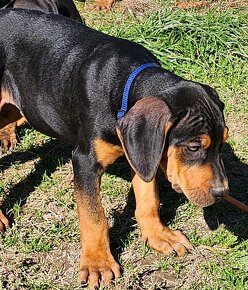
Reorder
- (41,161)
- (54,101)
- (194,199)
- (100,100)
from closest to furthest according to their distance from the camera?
(194,199) → (100,100) → (54,101) → (41,161)

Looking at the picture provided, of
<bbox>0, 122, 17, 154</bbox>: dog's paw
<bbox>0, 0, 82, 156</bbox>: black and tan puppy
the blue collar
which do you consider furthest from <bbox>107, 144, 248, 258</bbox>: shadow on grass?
<bbox>0, 0, 82, 156</bbox>: black and tan puppy

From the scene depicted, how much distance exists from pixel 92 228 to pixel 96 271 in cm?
31

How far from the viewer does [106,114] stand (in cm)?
474

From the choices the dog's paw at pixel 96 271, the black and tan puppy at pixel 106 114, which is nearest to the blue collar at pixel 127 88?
the black and tan puppy at pixel 106 114

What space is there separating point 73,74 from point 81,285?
154 cm

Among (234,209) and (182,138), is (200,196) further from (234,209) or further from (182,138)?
(234,209)

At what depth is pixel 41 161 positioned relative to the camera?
6363 mm

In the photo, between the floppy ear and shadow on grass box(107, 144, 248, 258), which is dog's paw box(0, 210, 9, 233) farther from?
the floppy ear

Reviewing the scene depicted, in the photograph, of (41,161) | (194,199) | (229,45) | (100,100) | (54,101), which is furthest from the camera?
(229,45)

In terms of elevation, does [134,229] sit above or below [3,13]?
below

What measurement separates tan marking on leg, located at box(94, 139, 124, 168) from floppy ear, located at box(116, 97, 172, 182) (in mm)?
451

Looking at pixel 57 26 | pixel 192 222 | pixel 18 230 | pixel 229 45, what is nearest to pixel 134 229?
pixel 192 222

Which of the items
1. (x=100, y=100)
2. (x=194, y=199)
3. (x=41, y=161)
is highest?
(x=100, y=100)

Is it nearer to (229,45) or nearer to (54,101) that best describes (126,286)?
(54,101)
